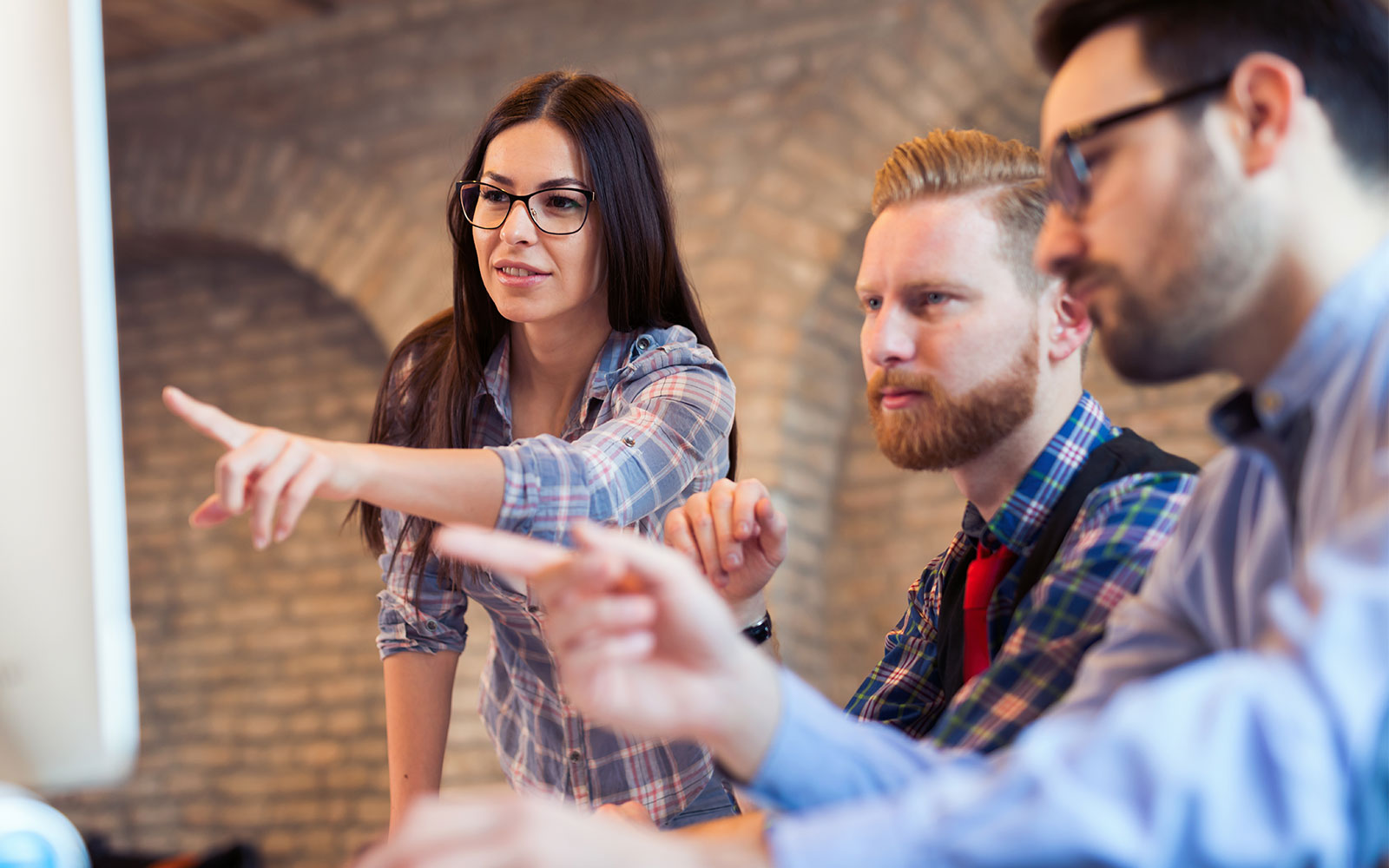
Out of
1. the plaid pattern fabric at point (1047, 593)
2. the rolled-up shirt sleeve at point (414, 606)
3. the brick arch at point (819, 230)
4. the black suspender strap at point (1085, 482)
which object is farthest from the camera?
the brick arch at point (819, 230)

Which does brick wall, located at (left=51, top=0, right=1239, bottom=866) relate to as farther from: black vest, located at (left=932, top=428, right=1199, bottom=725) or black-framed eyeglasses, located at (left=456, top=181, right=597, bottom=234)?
black vest, located at (left=932, top=428, right=1199, bottom=725)

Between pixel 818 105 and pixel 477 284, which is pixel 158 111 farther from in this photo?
pixel 477 284

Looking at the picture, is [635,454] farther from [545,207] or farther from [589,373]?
[545,207]

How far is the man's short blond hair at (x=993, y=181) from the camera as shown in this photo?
65.5 inches

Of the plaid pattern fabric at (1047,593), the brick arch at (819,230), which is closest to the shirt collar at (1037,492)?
the plaid pattern fabric at (1047,593)

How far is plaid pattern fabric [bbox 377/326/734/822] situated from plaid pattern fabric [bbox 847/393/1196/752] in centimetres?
40

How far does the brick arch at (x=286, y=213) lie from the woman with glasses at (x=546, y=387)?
2377 millimetres

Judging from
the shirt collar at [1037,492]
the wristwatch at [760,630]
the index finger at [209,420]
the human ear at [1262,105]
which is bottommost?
the wristwatch at [760,630]

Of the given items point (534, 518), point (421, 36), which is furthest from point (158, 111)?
point (534, 518)

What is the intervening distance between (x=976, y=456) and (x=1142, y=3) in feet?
2.23

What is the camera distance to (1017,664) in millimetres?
1186

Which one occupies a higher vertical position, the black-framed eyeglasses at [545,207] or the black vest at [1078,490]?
the black-framed eyeglasses at [545,207]

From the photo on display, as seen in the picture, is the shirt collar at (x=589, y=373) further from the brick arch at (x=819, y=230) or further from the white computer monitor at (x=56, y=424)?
the brick arch at (x=819, y=230)

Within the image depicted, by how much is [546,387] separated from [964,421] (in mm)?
708
